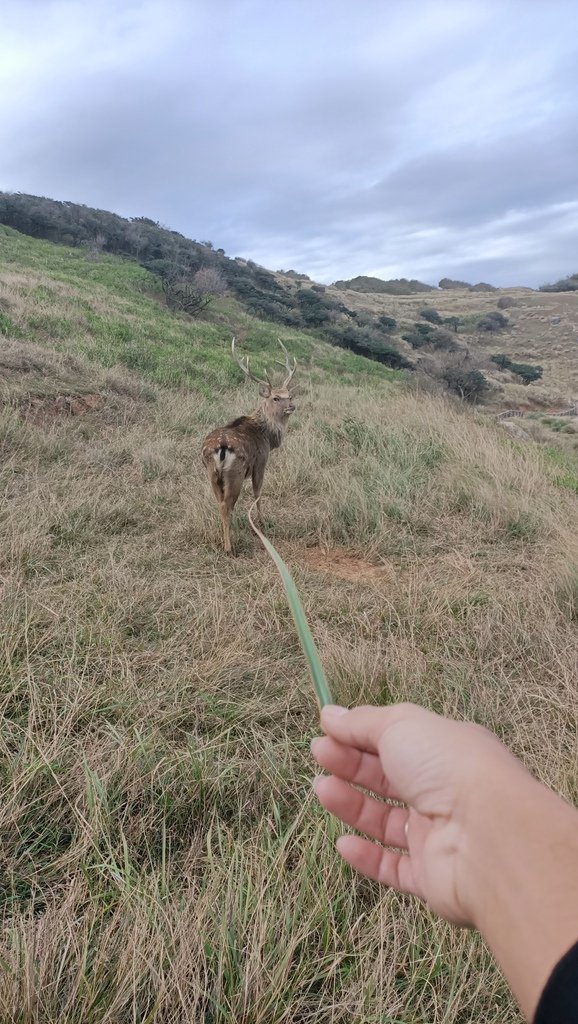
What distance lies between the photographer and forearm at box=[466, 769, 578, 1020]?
77cm

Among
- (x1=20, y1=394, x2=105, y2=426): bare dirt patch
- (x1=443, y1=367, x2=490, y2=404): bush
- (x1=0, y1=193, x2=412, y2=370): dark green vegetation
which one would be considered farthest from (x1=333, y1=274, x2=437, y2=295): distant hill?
(x1=20, y1=394, x2=105, y2=426): bare dirt patch

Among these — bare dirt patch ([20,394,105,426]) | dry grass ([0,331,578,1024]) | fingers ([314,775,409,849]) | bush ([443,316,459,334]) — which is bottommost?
dry grass ([0,331,578,1024])

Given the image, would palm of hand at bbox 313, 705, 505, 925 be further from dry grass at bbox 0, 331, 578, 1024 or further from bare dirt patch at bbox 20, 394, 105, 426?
bare dirt patch at bbox 20, 394, 105, 426

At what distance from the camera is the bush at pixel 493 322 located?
48.8 meters

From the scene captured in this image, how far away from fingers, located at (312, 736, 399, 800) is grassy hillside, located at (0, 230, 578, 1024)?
2.07 ft

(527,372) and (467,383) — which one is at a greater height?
(527,372)

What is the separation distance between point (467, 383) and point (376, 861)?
23832mm

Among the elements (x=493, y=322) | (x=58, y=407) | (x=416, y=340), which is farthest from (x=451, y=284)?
(x=58, y=407)

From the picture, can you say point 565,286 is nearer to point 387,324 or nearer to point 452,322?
point 452,322

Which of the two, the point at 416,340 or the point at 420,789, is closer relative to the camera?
the point at 420,789

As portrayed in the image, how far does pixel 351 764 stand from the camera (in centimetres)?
127

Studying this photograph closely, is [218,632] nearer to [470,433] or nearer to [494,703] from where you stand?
[494,703]

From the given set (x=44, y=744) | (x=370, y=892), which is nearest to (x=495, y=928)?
(x=370, y=892)

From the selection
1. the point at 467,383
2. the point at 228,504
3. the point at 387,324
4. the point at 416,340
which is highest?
the point at 387,324
